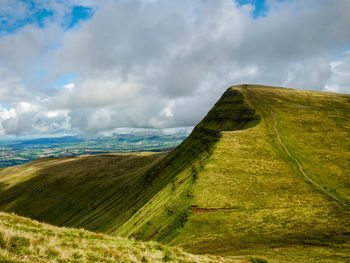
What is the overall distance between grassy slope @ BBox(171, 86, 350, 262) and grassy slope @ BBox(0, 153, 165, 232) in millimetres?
29706

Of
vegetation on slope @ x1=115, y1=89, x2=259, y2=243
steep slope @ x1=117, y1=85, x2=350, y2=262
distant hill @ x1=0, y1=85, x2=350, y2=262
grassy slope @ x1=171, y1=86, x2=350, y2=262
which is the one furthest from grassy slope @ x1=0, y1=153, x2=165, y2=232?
grassy slope @ x1=171, y1=86, x2=350, y2=262

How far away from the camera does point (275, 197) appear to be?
148ft

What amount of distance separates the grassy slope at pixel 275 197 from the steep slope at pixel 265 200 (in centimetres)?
16

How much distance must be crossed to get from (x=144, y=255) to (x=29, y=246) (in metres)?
7.92

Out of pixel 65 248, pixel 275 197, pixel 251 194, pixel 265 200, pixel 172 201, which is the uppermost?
pixel 65 248

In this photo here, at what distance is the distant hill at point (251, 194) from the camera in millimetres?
33188

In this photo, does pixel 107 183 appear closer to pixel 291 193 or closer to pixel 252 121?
pixel 252 121

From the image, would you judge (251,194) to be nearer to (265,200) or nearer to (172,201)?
(265,200)

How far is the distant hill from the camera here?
33.2 metres

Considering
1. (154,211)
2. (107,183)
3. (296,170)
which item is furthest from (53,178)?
(296,170)

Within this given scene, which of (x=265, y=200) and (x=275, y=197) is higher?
(x=275, y=197)

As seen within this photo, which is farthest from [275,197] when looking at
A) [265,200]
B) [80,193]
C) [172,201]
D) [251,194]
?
[80,193]

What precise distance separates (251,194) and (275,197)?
16.6 ft

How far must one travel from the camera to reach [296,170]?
55.9 metres
